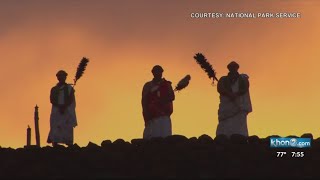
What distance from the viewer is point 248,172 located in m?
32.1

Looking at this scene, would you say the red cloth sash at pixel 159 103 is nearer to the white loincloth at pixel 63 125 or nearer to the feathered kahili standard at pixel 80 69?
the feathered kahili standard at pixel 80 69

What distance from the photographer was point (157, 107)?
3638 cm

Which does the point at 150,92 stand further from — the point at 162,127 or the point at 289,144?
the point at 289,144

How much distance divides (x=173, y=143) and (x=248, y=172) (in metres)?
2.74

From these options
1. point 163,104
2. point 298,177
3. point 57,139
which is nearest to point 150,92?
point 163,104

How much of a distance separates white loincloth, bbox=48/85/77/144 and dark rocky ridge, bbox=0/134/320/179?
297 cm

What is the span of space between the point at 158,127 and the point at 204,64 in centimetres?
182

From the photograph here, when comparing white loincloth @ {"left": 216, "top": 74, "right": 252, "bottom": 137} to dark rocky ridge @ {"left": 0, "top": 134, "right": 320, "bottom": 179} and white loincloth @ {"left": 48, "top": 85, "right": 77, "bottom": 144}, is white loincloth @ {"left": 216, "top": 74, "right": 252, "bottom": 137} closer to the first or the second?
dark rocky ridge @ {"left": 0, "top": 134, "right": 320, "bottom": 179}

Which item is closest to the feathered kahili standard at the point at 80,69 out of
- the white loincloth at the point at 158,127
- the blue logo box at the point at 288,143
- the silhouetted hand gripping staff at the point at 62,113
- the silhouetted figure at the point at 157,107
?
the silhouetted hand gripping staff at the point at 62,113

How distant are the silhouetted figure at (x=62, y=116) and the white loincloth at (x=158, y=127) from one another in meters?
2.13

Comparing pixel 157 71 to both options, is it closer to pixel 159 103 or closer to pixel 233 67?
pixel 159 103

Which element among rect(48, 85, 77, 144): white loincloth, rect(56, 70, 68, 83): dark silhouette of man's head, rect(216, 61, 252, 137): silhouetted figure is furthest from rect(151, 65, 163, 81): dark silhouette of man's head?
rect(48, 85, 77, 144): white loincloth

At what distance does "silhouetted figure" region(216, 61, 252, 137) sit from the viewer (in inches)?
1439

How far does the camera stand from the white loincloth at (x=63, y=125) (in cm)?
3781
